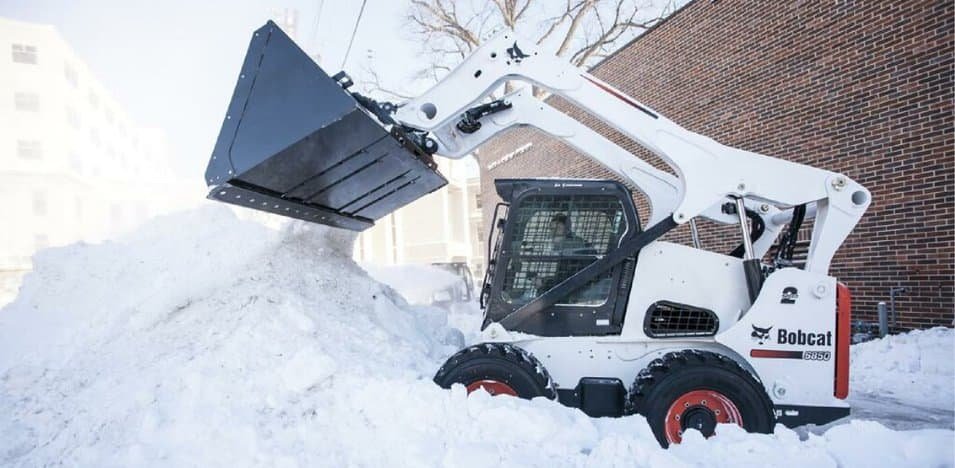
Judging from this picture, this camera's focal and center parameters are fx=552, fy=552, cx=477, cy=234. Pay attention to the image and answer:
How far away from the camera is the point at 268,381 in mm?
3732

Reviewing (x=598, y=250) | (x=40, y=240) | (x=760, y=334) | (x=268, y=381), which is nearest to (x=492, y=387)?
(x=598, y=250)

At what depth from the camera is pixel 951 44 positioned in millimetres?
6559

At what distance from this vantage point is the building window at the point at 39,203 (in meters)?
29.3

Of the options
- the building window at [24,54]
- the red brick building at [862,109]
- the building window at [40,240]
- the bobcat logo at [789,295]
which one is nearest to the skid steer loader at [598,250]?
the bobcat logo at [789,295]

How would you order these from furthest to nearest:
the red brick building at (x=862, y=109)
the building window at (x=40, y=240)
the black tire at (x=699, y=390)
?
the building window at (x=40, y=240) < the red brick building at (x=862, y=109) < the black tire at (x=699, y=390)

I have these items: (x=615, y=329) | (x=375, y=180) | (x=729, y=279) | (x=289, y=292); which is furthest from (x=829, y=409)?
(x=289, y=292)

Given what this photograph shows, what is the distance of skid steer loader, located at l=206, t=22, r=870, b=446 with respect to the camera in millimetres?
3664

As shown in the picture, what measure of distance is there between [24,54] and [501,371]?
38529 millimetres

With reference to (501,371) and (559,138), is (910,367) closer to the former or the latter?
(559,138)

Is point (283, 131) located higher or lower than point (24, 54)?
lower

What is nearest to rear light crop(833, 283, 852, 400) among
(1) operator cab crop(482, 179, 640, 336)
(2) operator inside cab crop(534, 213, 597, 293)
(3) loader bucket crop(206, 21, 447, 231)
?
(1) operator cab crop(482, 179, 640, 336)

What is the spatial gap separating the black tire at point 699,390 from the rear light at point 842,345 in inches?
23.5

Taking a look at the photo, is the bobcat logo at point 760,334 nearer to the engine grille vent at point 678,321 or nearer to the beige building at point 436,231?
the engine grille vent at point 678,321

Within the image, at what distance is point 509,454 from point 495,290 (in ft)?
4.65
